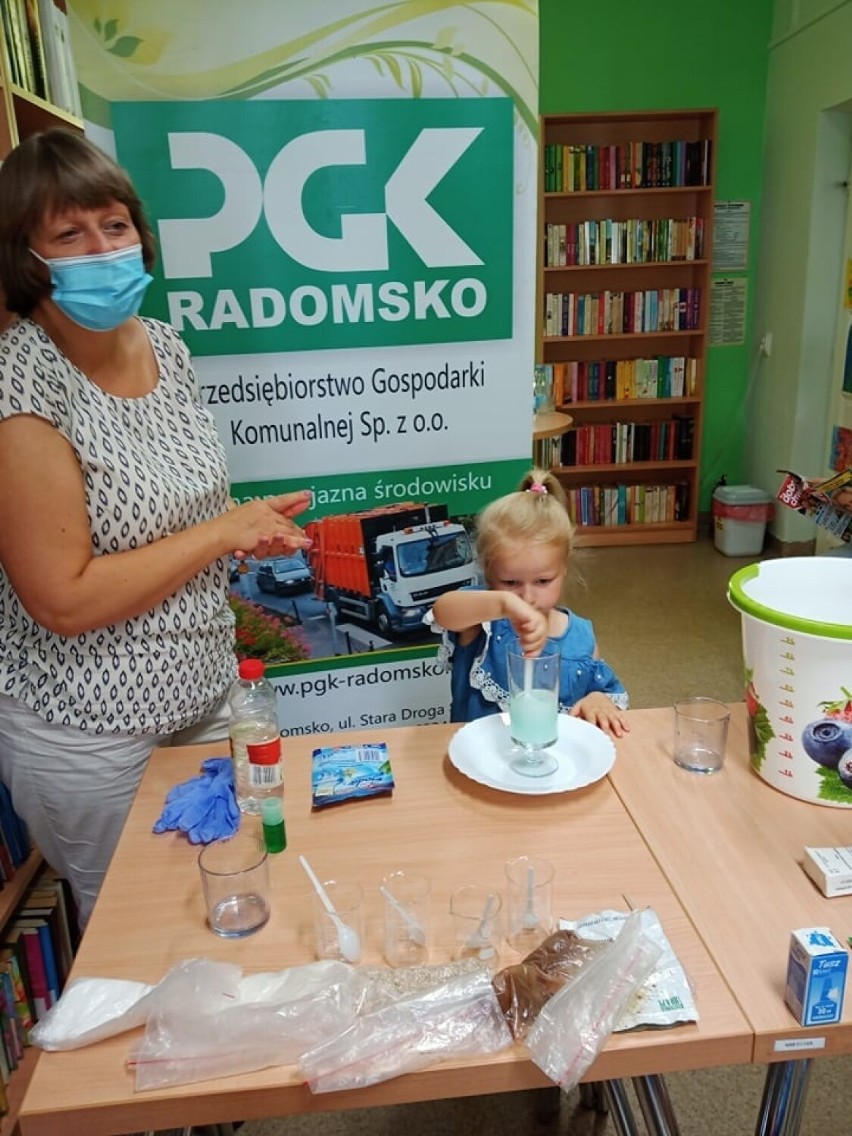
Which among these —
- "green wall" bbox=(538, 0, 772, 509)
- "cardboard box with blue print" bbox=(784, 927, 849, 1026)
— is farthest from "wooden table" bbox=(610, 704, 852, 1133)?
"green wall" bbox=(538, 0, 772, 509)

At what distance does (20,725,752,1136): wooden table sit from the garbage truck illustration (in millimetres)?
705

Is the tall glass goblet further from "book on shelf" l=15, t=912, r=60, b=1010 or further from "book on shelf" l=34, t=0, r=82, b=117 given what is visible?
"book on shelf" l=34, t=0, r=82, b=117

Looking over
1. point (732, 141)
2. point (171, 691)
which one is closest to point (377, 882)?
point (171, 691)

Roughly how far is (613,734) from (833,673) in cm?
40

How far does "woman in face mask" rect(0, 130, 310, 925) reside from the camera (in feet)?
3.88

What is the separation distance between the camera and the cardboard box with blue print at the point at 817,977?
84 centimetres

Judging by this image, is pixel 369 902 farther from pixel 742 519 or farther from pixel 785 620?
pixel 742 519

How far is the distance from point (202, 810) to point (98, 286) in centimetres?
75

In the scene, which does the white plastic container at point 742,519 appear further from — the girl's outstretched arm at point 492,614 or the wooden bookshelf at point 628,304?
the girl's outstretched arm at point 492,614

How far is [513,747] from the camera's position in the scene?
1.36m

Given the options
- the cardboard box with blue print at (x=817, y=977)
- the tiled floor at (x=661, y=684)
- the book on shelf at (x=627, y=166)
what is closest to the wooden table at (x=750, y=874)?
the cardboard box with blue print at (x=817, y=977)

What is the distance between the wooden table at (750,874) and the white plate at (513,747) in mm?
39

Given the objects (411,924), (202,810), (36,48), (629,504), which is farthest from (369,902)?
(629,504)

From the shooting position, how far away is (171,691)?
137 centimetres
